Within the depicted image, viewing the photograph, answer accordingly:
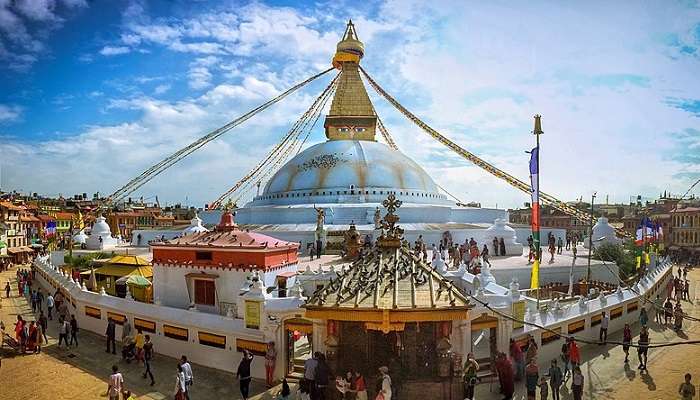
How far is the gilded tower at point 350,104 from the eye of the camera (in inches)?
1372

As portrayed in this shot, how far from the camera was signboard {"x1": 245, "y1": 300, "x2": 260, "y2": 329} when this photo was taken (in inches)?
376

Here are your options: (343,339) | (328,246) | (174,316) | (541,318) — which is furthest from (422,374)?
(328,246)

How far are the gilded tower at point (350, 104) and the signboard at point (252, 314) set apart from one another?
26014 mm

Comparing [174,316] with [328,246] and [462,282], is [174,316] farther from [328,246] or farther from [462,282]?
[328,246]

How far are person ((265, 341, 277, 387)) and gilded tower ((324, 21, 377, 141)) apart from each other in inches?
1047

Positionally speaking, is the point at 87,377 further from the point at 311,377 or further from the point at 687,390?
the point at 687,390

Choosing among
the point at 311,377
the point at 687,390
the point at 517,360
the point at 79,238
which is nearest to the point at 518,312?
the point at 517,360

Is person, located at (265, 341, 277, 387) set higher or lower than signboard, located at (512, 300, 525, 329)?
lower

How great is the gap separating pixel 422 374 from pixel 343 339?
1.34 metres

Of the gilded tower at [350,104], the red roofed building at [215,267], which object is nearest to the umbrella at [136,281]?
the red roofed building at [215,267]

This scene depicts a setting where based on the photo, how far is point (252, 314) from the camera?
9.61 m

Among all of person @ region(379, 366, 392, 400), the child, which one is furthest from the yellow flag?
person @ region(379, 366, 392, 400)

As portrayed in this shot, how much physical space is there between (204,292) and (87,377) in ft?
11.8

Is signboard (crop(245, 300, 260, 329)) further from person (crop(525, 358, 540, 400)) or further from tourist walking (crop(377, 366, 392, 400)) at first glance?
person (crop(525, 358, 540, 400))
